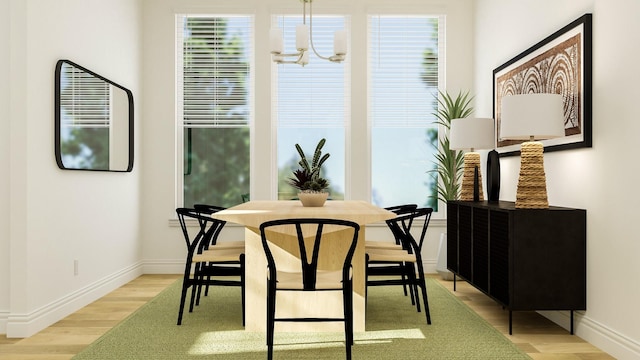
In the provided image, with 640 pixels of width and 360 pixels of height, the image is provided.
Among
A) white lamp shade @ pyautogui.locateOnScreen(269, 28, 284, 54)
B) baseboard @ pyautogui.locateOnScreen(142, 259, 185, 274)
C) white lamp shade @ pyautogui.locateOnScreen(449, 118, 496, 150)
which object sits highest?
white lamp shade @ pyautogui.locateOnScreen(269, 28, 284, 54)

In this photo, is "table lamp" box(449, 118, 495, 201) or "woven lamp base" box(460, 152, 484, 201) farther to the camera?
"woven lamp base" box(460, 152, 484, 201)

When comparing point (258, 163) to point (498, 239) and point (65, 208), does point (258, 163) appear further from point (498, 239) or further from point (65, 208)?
point (498, 239)

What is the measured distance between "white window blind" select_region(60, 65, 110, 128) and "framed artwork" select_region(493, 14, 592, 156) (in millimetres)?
3605

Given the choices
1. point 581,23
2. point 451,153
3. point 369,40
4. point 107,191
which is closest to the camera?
point 581,23

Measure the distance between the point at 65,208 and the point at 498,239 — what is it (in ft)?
10.6

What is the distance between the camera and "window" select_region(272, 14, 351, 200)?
249 inches

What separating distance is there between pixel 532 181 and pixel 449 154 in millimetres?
2169

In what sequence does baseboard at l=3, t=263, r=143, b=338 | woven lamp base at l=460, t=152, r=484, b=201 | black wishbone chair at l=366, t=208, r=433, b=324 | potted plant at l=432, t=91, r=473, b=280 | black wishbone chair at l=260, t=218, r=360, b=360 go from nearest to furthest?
1. black wishbone chair at l=260, t=218, r=360, b=360
2. baseboard at l=3, t=263, r=143, b=338
3. black wishbone chair at l=366, t=208, r=433, b=324
4. woven lamp base at l=460, t=152, r=484, b=201
5. potted plant at l=432, t=91, r=473, b=280

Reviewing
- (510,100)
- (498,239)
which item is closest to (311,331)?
(498,239)

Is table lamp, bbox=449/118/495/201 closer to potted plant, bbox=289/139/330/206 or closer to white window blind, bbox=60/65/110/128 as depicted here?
potted plant, bbox=289/139/330/206

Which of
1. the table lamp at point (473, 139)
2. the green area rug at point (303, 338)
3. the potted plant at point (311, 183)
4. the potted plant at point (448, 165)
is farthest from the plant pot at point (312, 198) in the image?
the potted plant at point (448, 165)

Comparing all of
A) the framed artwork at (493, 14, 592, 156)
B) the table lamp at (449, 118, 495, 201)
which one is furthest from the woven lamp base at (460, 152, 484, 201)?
the framed artwork at (493, 14, 592, 156)

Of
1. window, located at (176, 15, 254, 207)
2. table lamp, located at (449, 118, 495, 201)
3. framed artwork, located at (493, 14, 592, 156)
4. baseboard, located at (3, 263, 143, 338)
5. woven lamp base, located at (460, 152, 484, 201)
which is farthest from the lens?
window, located at (176, 15, 254, 207)

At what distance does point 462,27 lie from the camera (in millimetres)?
6277
